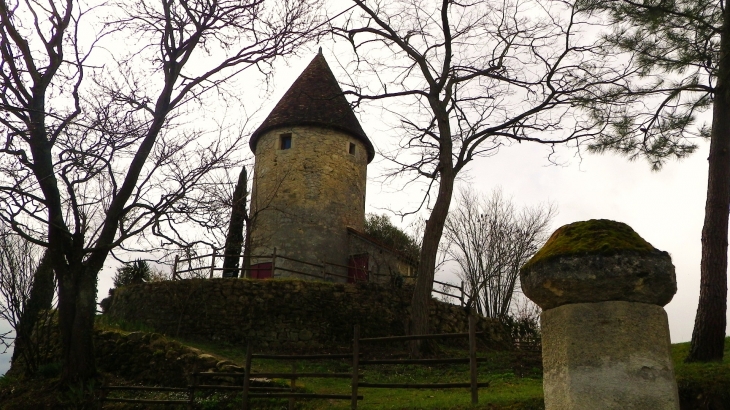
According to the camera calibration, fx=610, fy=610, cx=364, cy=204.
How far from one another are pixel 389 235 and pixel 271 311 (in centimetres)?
1032

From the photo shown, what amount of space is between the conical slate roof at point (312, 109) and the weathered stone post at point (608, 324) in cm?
1683

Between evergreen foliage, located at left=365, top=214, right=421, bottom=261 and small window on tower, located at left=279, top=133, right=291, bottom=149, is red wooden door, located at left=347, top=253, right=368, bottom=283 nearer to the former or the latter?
evergreen foliage, located at left=365, top=214, right=421, bottom=261

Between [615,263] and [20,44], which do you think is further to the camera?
[20,44]

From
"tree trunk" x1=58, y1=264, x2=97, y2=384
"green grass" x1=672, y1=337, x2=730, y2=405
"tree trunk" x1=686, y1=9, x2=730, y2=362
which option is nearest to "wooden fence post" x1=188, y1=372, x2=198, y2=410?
"tree trunk" x1=58, y1=264, x2=97, y2=384

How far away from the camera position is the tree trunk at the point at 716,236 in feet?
28.7

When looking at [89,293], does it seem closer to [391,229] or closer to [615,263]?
[615,263]

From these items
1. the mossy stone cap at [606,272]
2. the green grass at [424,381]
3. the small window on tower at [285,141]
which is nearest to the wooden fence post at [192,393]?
the green grass at [424,381]

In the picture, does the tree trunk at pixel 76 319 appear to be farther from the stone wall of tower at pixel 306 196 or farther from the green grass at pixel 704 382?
the green grass at pixel 704 382

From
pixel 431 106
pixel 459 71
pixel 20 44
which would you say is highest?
pixel 459 71

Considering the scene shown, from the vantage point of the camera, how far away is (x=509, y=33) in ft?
47.8

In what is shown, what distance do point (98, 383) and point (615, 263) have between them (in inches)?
403

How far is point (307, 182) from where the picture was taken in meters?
20.6

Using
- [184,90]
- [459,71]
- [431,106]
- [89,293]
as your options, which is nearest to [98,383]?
[89,293]

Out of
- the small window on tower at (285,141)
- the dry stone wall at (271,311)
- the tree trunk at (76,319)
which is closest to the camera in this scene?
the tree trunk at (76,319)
